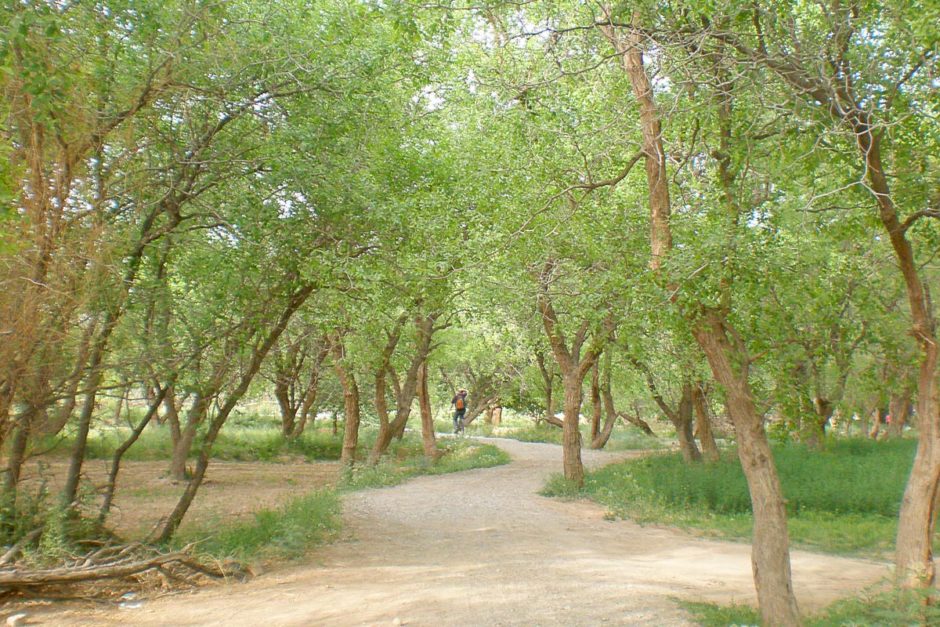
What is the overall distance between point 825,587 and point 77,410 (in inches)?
351

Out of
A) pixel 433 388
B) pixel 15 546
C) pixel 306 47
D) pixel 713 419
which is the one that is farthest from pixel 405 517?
pixel 433 388

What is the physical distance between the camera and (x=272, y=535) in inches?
388

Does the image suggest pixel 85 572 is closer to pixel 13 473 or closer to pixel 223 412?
pixel 13 473

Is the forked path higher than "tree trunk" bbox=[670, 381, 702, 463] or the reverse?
the reverse

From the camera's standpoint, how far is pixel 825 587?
8312mm

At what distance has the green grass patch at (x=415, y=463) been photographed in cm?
1850

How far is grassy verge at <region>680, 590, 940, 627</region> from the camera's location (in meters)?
5.52

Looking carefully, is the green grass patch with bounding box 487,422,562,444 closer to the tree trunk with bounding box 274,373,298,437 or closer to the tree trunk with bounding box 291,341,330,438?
the tree trunk with bounding box 291,341,330,438

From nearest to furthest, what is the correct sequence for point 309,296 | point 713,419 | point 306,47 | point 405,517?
point 306,47 < point 309,296 < point 405,517 < point 713,419

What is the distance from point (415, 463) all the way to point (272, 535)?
13.7m

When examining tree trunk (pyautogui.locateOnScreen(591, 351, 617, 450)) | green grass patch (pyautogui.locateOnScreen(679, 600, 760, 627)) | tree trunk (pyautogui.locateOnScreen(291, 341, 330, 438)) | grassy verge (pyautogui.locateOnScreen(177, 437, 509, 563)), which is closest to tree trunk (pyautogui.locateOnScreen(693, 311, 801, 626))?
green grass patch (pyautogui.locateOnScreen(679, 600, 760, 627))

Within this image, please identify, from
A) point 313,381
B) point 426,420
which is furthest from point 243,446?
point 426,420

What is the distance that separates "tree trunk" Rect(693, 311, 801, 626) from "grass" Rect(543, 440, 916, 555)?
544 cm

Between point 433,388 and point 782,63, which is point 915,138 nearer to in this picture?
point 782,63
